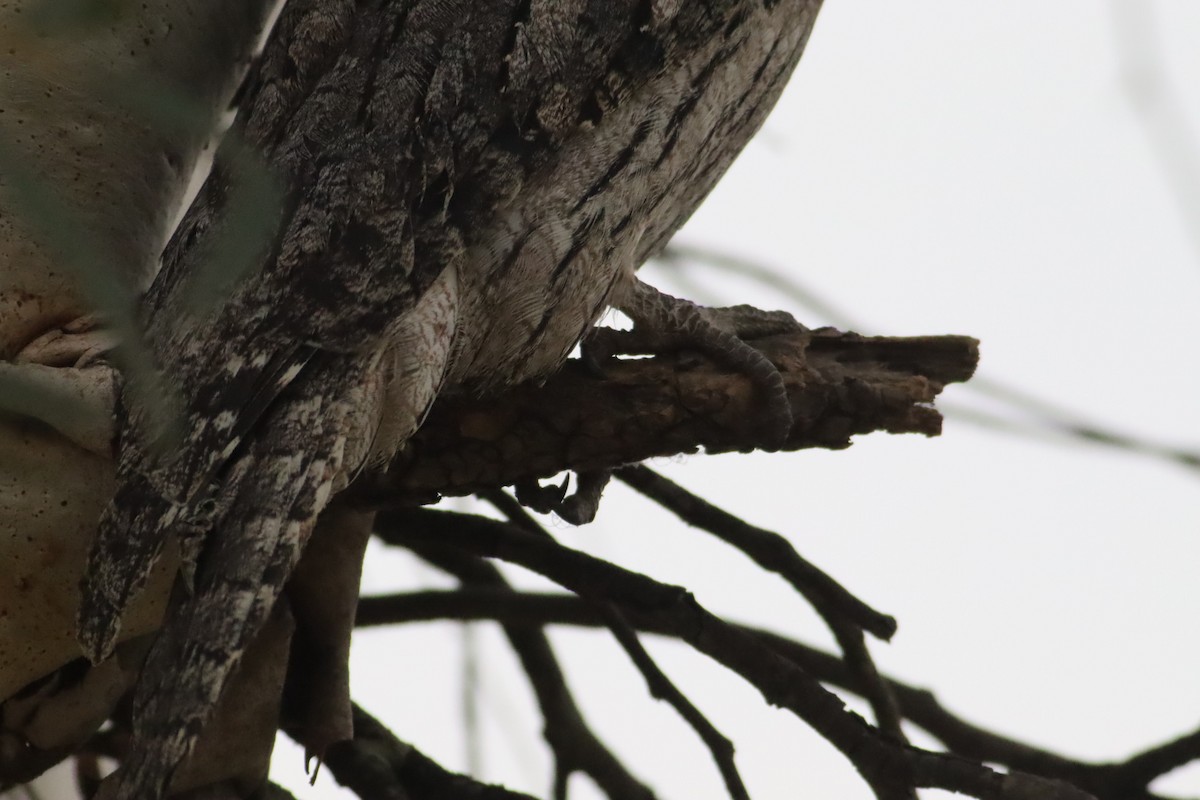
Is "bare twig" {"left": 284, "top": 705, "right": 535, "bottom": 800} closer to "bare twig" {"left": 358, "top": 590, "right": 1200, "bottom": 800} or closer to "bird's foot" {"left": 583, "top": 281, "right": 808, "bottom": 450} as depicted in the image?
"bare twig" {"left": 358, "top": 590, "right": 1200, "bottom": 800}

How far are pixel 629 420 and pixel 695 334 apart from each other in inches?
5.4

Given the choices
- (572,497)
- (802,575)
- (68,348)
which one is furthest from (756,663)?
(68,348)

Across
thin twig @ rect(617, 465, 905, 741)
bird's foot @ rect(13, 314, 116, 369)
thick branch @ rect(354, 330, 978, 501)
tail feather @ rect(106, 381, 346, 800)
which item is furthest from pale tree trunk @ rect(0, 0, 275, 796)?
thin twig @ rect(617, 465, 905, 741)

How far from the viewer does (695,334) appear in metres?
1.04

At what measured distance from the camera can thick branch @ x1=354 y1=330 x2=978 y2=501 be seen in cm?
94

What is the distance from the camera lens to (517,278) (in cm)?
97

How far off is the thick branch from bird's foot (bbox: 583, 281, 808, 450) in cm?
1

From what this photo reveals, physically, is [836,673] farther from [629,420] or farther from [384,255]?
[384,255]

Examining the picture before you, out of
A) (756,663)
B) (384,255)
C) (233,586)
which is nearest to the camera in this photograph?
(233,586)

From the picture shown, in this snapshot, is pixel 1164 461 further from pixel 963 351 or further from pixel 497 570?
pixel 497 570

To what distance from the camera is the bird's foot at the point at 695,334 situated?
971 millimetres

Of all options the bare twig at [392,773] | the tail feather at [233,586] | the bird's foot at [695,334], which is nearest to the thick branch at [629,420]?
the bird's foot at [695,334]

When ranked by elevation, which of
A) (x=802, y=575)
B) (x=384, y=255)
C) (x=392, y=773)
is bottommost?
(x=392, y=773)

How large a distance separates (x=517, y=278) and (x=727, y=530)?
11.1 inches
